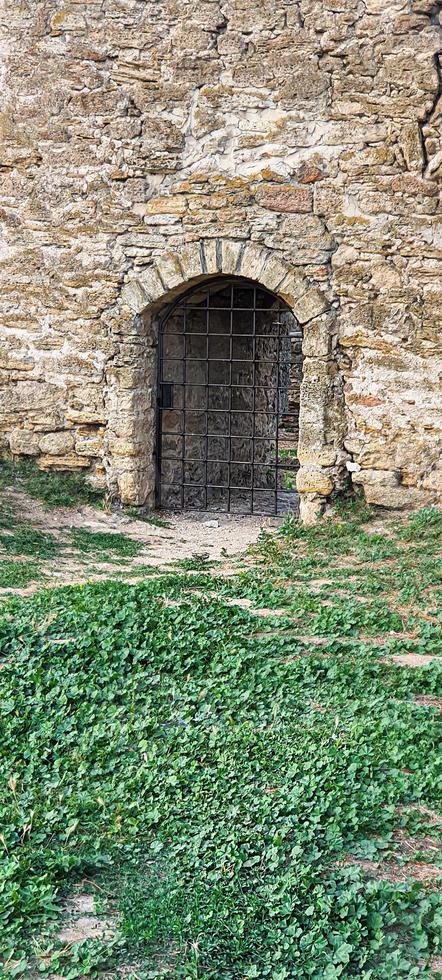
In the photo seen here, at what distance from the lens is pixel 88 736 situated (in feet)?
13.2

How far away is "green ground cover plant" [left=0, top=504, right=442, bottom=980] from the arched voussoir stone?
7.77ft

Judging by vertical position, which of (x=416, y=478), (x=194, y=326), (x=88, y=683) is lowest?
(x=88, y=683)

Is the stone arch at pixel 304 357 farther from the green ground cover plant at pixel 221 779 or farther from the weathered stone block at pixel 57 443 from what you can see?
the green ground cover plant at pixel 221 779

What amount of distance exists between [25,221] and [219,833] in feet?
17.7

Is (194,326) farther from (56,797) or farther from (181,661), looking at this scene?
(56,797)

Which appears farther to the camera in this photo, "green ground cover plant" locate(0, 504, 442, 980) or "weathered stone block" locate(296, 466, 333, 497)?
"weathered stone block" locate(296, 466, 333, 497)

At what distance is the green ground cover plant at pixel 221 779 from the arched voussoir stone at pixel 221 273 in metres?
2.37

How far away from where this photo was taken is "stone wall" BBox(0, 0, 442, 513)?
6898 millimetres

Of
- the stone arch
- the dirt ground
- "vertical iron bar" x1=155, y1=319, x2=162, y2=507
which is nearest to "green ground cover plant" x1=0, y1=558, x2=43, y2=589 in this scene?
the dirt ground

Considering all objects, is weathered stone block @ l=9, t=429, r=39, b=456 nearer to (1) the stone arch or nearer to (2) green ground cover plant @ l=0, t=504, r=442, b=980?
(1) the stone arch

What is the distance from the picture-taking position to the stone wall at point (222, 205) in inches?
272

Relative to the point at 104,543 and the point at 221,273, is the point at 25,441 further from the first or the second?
the point at 221,273

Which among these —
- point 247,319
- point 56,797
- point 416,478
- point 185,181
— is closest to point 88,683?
point 56,797

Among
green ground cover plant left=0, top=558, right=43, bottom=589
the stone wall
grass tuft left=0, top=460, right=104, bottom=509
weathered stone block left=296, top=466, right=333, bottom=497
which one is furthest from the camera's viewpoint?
grass tuft left=0, top=460, right=104, bottom=509
